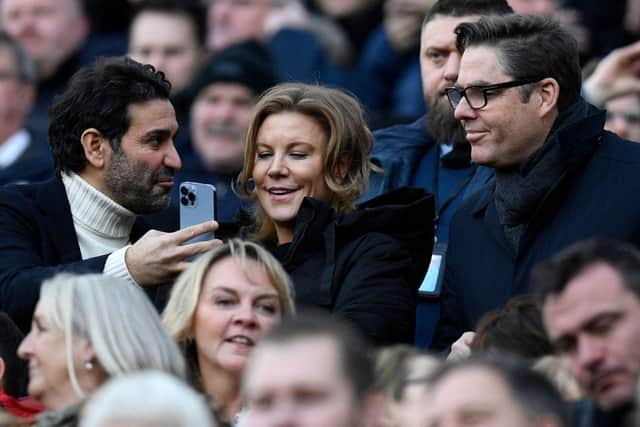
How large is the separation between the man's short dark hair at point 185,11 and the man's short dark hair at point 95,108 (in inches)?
163

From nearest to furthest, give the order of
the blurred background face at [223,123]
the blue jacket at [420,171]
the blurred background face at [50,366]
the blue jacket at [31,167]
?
the blurred background face at [50,366], the blue jacket at [420,171], the blue jacket at [31,167], the blurred background face at [223,123]

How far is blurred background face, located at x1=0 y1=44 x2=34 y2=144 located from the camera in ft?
37.3

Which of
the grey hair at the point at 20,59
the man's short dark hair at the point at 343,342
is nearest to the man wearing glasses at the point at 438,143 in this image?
the man's short dark hair at the point at 343,342

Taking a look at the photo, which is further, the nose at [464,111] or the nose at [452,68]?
the nose at [452,68]

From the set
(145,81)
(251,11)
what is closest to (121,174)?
(145,81)

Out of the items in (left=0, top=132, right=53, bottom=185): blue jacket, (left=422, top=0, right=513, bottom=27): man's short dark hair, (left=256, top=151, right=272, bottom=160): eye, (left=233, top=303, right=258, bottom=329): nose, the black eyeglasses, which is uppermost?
(left=422, top=0, right=513, bottom=27): man's short dark hair

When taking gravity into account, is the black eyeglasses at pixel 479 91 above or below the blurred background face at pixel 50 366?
above

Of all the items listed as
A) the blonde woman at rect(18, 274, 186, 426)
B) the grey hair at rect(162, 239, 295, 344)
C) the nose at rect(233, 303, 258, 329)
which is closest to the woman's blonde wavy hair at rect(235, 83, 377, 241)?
the grey hair at rect(162, 239, 295, 344)

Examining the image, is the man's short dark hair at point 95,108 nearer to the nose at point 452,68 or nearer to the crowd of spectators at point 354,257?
the crowd of spectators at point 354,257

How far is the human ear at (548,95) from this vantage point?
24.0 ft

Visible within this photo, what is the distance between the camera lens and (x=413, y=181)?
27.6 feet

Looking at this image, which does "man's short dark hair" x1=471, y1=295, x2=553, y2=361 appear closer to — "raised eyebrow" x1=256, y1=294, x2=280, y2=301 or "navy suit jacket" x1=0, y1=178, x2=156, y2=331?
"raised eyebrow" x1=256, y1=294, x2=280, y2=301

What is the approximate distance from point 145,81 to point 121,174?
1.39ft

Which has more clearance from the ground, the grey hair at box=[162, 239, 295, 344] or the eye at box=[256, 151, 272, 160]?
the eye at box=[256, 151, 272, 160]
